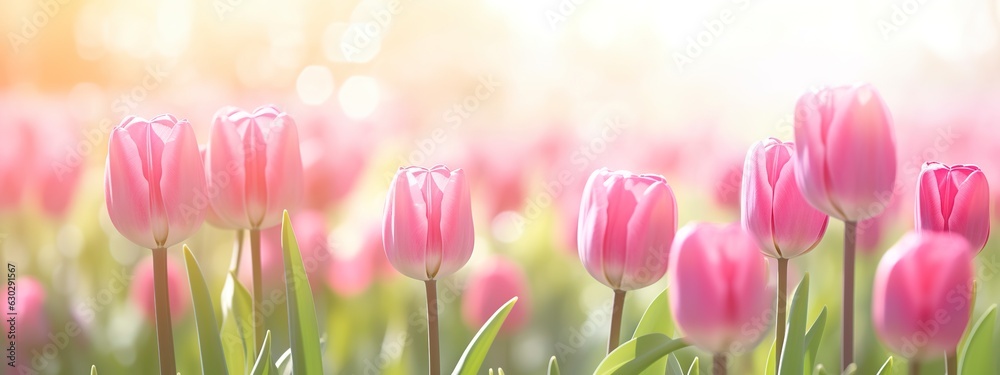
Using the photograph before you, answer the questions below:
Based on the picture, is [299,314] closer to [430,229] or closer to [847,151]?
[430,229]

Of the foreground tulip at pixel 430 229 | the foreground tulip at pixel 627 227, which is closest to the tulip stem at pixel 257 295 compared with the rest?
the foreground tulip at pixel 430 229

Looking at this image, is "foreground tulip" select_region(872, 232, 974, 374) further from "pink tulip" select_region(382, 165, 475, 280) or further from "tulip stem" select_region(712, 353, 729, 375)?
"pink tulip" select_region(382, 165, 475, 280)

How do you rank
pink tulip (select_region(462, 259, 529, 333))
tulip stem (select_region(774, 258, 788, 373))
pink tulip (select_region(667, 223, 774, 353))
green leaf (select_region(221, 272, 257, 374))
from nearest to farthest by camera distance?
pink tulip (select_region(667, 223, 774, 353)) < tulip stem (select_region(774, 258, 788, 373)) < green leaf (select_region(221, 272, 257, 374)) < pink tulip (select_region(462, 259, 529, 333))

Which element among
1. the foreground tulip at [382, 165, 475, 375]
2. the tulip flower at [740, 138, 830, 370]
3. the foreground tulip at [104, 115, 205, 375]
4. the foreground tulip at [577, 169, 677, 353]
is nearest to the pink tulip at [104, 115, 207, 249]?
the foreground tulip at [104, 115, 205, 375]

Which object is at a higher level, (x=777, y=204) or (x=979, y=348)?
(x=777, y=204)

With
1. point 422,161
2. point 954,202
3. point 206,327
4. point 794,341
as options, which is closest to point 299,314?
point 206,327

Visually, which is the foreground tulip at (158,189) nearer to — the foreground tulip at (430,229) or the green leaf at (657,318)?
the foreground tulip at (430,229)
